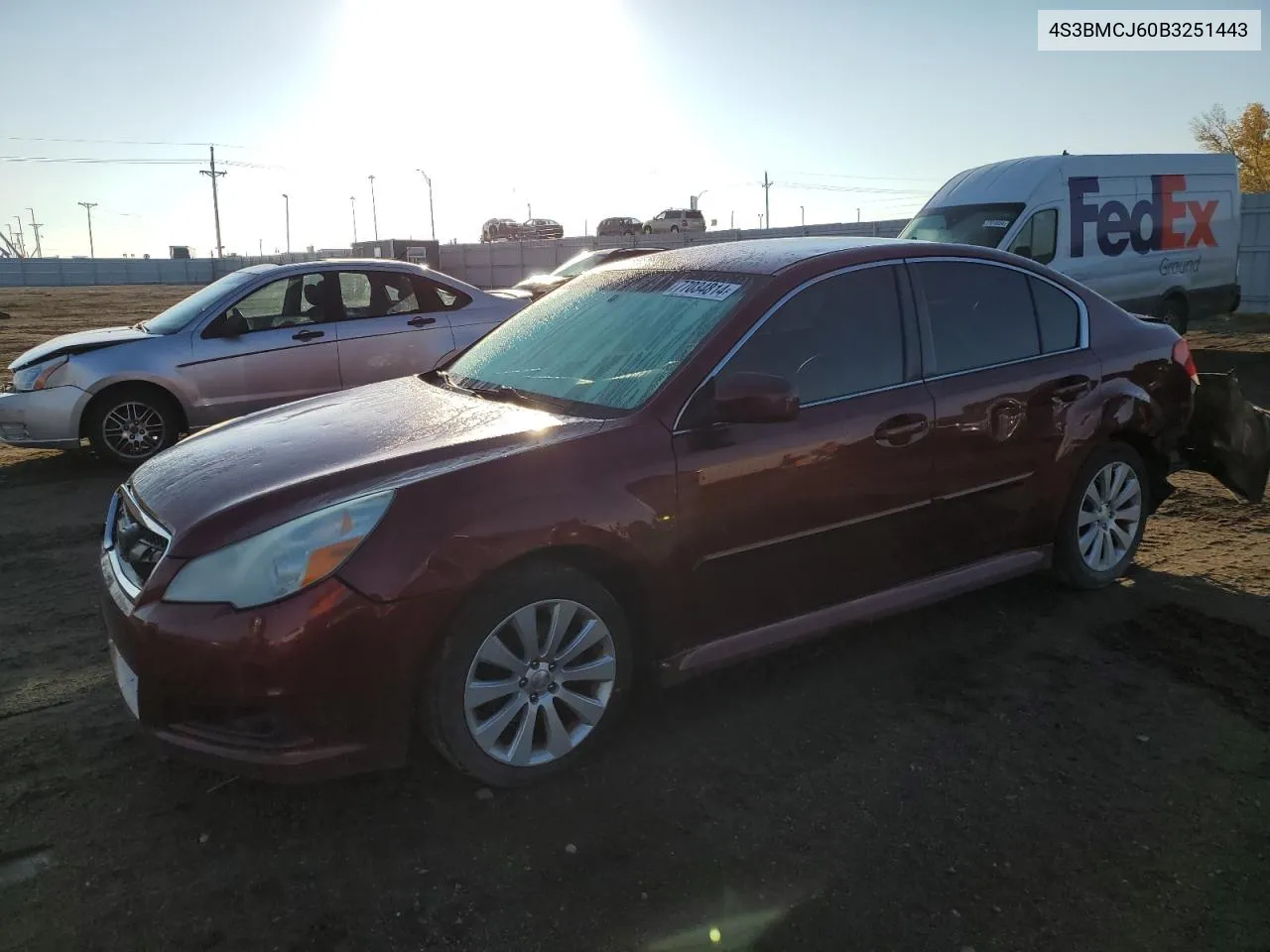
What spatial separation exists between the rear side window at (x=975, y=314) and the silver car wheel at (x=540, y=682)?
184 centimetres

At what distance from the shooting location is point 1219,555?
5230 mm

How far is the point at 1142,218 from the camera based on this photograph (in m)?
12.9

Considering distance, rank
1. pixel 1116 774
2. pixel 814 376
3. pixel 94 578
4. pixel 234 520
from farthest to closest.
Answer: pixel 94 578 → pixel 814 376 → pixel 1116 774 → pixel 234 520

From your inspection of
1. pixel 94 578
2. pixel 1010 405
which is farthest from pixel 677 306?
pixel 94 578

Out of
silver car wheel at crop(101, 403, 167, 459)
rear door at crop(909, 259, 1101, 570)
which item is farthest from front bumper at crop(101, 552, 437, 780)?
silver car wheel at crop(101, 403, 167, 459)

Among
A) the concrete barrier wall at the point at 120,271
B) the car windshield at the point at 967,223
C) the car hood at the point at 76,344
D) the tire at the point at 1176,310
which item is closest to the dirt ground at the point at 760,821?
the car hood at the point at 76,344

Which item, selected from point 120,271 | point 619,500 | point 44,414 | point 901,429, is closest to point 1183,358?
point 901,429

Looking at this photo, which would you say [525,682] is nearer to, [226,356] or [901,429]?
[901,429]

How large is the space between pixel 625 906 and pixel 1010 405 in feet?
8.70

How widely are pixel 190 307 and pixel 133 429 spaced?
1.13 meters

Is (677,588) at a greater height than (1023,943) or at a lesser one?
greater

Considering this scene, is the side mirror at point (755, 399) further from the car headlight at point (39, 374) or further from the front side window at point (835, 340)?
the car headlight at point (39, 374)

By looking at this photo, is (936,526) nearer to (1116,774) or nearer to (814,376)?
(814,376)

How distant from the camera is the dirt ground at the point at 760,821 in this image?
2.49 metres
